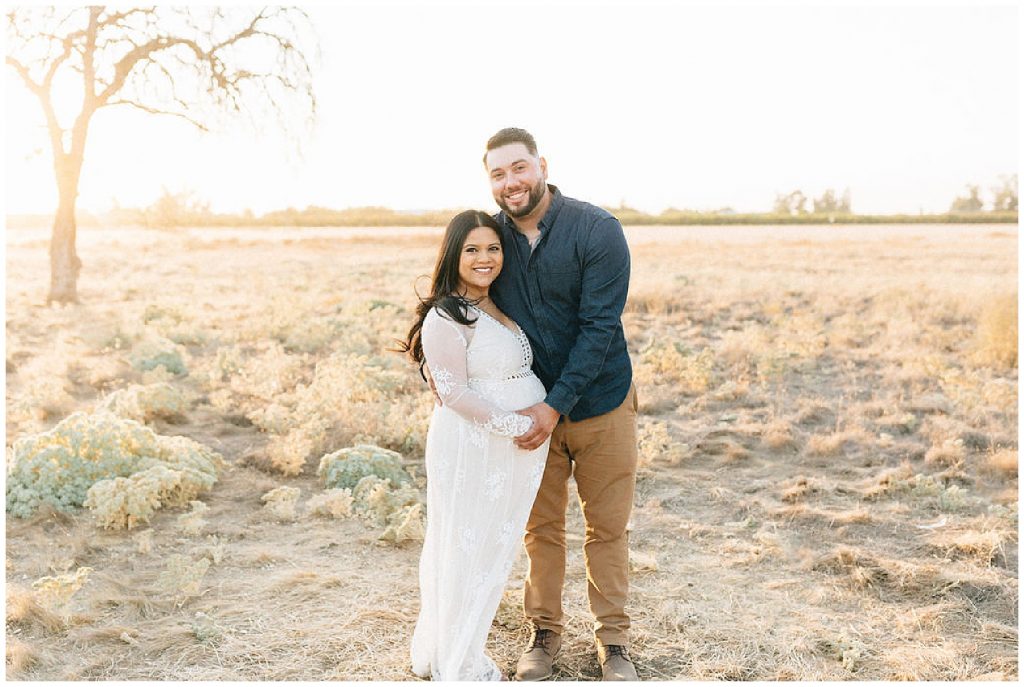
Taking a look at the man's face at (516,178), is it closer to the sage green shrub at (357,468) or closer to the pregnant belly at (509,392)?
the pregnant belly at (509,392)

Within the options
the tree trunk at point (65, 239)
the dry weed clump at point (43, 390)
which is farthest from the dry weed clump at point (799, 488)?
the tree trunk at point (65, 239)

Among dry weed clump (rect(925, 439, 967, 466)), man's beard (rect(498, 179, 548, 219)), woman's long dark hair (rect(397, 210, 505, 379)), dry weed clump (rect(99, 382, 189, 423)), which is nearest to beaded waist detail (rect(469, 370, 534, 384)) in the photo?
woman's long dark hair (rect(397, 210, 505, 379))

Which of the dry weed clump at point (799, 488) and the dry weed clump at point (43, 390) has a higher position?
the dry weed clump at point (43, 390)

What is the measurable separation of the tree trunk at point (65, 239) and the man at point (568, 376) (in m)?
14.3

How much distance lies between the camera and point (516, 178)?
3465 millimetres

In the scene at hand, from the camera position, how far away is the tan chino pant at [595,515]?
374cm

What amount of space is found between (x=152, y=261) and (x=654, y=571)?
2256cm

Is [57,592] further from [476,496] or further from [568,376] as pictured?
[568,376]

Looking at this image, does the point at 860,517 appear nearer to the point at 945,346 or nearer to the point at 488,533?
the point at 488,533

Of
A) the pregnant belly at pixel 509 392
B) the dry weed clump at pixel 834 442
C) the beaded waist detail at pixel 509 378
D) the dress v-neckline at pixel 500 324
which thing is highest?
the dress v-neckline at pixel 500 324

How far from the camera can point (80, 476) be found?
229 inches

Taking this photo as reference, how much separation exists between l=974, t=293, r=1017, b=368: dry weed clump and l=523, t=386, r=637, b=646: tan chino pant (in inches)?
318

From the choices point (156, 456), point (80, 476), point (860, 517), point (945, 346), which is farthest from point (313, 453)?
point (945, 346)

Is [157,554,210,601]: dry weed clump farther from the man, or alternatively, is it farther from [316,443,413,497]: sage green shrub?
the man
